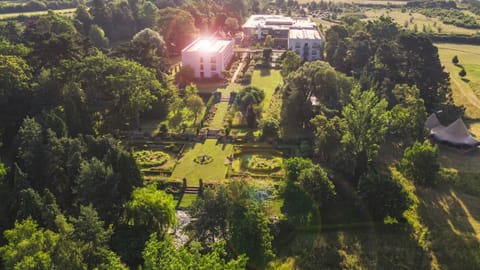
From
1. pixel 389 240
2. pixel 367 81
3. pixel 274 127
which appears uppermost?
pixel 367 81

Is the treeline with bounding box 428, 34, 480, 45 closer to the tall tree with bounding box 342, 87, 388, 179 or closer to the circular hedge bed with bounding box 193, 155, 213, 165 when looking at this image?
the tall tree with bounding box 342, 87, 388, 179

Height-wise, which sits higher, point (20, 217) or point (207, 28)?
point (207, 28)

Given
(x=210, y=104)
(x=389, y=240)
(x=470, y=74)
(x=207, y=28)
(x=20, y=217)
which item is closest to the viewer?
(x=20, y=217)

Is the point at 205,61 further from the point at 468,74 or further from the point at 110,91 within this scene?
the point at 468,74

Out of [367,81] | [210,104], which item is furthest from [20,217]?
[367,81]

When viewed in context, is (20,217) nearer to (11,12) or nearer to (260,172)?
(260,172)

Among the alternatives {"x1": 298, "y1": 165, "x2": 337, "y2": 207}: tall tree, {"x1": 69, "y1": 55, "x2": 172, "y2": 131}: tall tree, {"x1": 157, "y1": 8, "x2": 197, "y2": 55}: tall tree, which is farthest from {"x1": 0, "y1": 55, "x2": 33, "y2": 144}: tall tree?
{"x1": 157, "y1": 8, "x2": 197, "y2": 55}: tall tree
